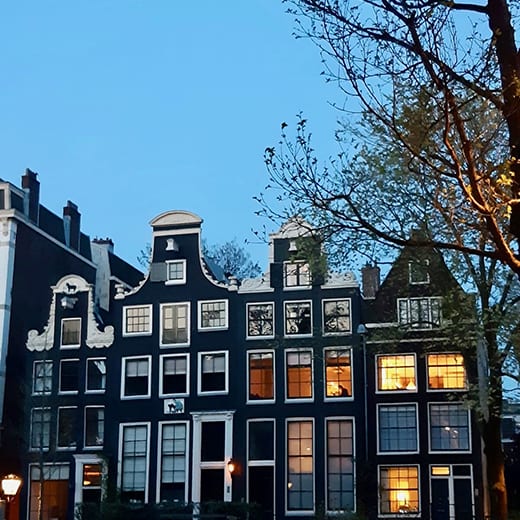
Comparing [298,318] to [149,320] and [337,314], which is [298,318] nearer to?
[337,314]

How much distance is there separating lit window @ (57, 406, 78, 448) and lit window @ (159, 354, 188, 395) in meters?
4.25

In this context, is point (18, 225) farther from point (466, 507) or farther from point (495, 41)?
point (495, 41)

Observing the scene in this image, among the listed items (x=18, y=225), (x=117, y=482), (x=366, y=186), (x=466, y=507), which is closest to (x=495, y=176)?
(x=366, y=186)

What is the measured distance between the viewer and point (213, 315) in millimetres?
42625

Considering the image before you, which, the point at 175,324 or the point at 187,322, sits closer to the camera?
the point at 187,322

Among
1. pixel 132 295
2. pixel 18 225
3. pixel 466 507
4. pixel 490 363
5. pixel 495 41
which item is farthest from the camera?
pixel 18 225

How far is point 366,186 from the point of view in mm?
18609

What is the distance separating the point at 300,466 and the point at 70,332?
12.2 m

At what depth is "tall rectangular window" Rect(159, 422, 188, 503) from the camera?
135 ft

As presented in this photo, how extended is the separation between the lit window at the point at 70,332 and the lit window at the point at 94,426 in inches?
120

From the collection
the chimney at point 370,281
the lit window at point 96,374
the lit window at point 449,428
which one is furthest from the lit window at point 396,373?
the lit window at point 96,374

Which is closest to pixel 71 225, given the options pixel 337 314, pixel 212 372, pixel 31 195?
pixel 31 195

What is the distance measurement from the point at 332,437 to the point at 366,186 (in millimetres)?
23284

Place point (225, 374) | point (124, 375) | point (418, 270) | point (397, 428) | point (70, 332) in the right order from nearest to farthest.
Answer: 1. point (418, 270)
2. point (397, 428)
3. point (225, 374)
4. point (124, 375)
5. point (70, 332)
